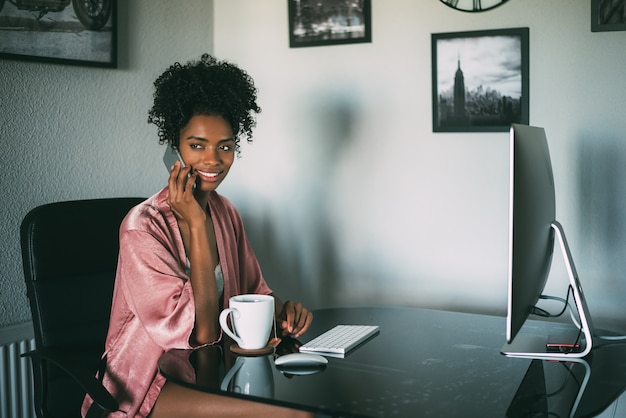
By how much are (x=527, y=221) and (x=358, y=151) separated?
1.26 meters

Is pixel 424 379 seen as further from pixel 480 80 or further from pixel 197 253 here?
pixel 480 80

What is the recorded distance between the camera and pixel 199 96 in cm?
187

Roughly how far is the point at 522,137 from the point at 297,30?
Answer: 1.46m

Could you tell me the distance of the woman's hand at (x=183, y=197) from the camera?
5.63ft

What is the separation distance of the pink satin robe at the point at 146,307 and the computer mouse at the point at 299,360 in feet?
0.81

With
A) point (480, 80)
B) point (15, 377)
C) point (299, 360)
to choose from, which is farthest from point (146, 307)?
point (480, 80)

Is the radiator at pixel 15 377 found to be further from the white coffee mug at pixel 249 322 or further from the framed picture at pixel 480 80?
the framed picture at pixel 480 80

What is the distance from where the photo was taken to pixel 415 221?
2520 millimetres

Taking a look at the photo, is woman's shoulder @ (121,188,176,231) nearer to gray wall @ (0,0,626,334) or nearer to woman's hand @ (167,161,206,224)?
woman's hand @ (167,161,206,224)

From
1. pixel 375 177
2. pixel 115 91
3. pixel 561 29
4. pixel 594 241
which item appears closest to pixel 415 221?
pixel 375 177

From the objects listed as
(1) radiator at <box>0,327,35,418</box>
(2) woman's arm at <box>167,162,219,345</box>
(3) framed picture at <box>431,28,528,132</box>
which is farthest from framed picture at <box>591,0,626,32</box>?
(1) radiator at <box>0,327,35,418</box>

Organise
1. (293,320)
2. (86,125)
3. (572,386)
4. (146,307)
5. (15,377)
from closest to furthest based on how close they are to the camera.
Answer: (572,386), (146,307), (293,320), (15,377), (86,125)

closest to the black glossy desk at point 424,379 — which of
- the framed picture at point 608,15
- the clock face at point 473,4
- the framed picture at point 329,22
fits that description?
the framed picture at point 608,15

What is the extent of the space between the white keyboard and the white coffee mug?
4.0 inches
